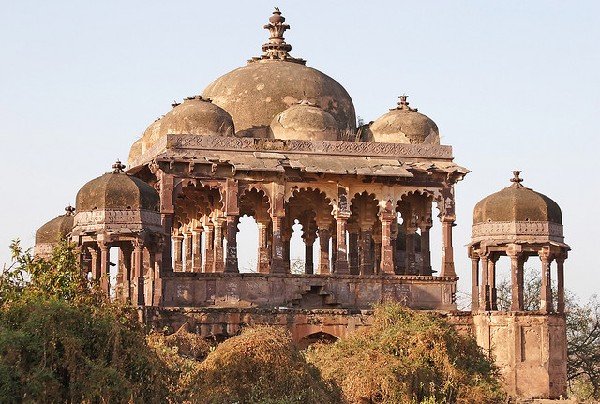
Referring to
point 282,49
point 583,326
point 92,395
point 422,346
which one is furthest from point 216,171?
point 92,395

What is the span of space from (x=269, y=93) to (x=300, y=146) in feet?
7.35

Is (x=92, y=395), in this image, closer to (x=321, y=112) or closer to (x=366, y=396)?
(x=366, y=396)

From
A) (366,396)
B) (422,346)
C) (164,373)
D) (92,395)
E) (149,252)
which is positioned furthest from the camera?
(149,252)

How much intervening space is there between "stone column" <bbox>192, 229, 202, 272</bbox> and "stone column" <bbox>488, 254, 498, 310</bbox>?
317 inches

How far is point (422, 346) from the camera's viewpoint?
2397 centimetres

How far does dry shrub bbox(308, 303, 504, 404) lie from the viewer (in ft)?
74.3

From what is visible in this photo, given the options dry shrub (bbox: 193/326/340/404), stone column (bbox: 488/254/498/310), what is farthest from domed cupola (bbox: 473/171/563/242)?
dry shrub (bbox: 193/326/340/404)

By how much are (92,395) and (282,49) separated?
18867 millimetres

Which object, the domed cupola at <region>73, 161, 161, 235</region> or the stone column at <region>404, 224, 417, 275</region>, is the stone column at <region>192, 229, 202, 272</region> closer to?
the stone column at <region>404, 224, 417, 275</region>

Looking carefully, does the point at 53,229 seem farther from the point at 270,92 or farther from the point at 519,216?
the point at 519,216

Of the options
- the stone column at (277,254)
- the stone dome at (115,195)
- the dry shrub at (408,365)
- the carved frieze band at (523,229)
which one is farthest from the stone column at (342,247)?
the dry shrub at (408,365)

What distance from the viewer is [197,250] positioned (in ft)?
114

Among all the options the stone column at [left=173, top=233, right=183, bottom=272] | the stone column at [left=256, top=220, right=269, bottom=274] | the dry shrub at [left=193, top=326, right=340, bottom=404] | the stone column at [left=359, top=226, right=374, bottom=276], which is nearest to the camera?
the dry shrub at [left=193, top=326, right=340, bottom=404]

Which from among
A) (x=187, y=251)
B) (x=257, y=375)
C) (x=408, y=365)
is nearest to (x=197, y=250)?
(x=187, y=251)
